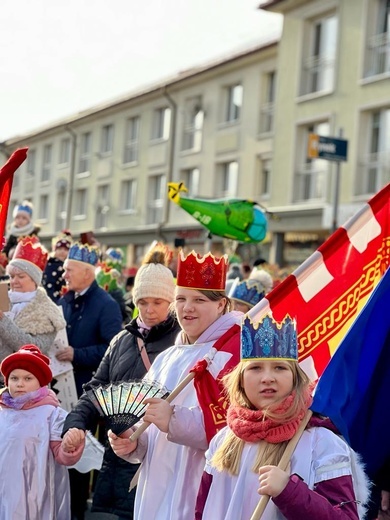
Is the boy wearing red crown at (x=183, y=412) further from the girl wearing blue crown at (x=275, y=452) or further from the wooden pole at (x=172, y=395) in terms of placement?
the girl wearing blue crown at (x=275, y=452)

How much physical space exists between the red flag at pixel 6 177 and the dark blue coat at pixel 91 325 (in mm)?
2261

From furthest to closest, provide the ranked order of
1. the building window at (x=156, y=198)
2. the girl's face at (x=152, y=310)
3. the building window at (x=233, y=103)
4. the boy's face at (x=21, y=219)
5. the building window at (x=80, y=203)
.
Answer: the building window at (x=80, y=203) < the building window at (x=156, y=198) < the building window at (x=233, y=103) < the boy's face at (x=21, y=219) < the girl's face at (x=152, y=310)

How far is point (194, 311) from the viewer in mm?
4477

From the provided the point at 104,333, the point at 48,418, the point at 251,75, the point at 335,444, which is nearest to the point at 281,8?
the point at 251,75

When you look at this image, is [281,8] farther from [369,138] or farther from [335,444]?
[335,444]

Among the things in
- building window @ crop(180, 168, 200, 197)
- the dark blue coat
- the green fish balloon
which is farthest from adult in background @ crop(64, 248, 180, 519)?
building window @ crop(180, 168, 200, 197)

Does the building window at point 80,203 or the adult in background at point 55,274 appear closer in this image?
the adult in background at point 55,274

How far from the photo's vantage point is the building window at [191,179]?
30.6 meters

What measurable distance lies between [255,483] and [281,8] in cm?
2301

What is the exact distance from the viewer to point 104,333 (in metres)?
7.12

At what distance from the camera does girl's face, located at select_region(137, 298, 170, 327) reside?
5.18 meters

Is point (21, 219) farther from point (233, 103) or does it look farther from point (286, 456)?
point (233, 103)

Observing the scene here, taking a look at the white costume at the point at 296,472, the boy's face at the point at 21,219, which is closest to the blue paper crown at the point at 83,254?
the boy's face at the point at 21,219

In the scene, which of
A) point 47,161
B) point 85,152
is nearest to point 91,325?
point 85,152
